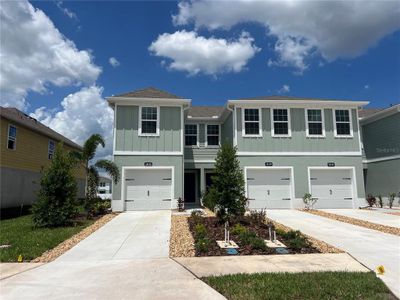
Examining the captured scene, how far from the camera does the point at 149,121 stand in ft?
53.0

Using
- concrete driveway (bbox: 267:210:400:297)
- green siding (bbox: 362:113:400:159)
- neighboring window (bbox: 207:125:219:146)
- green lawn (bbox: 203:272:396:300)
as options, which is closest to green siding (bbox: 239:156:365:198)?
green siding (bbox: 362:113:400:159)

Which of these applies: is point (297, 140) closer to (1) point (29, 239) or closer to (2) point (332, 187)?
(2) point (332, 187)

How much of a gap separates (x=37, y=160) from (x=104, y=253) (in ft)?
48.7

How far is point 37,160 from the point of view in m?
19.6

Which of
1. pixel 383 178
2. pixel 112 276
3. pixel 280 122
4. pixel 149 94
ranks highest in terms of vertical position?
pixel 149 94

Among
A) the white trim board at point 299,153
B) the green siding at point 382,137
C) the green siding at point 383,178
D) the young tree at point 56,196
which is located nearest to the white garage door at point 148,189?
the young tree at point 56,196

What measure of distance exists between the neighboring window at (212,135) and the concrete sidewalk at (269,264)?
42.8 ft

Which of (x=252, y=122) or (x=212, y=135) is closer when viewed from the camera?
(x=252, y=122)

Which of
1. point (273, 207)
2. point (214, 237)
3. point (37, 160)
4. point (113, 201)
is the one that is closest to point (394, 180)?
point (273, 207)

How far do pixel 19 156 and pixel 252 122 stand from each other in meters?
13.5

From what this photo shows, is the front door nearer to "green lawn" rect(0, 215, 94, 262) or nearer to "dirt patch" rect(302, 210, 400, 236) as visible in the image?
"dirt patch" rect(302, 210, 400, 236)

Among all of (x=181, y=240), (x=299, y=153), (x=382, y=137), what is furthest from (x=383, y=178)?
(x=181, y=240)

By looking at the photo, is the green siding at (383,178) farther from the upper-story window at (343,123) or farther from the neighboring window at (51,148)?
the neighboring window at (51,148)

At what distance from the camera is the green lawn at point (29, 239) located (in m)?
7.13
